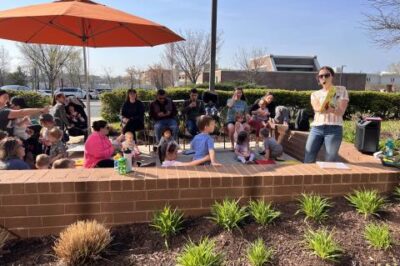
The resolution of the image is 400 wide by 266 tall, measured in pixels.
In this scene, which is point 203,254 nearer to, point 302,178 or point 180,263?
point 180,263

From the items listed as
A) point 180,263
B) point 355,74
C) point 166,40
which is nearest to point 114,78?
point 355,74

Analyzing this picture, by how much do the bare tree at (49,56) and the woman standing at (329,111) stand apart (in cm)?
2884

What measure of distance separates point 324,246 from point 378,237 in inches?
19.6

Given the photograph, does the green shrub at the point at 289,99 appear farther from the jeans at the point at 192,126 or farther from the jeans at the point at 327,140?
the jeans at the point at 327,140

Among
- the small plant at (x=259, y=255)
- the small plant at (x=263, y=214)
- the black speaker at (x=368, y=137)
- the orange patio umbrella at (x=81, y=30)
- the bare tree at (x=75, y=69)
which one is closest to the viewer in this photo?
the small plant at (x=259, y=255)

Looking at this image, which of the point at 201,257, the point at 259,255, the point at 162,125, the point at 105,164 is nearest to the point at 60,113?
the point at 162,125

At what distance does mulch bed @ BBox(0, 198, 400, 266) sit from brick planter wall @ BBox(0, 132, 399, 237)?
0.46 feet

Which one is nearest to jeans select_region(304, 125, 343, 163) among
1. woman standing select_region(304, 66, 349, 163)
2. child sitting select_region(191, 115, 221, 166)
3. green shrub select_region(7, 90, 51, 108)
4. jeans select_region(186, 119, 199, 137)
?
woman standing select_region(304, 66, 349, 163)

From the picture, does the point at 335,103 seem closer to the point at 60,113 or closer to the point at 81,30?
the point at 81,30

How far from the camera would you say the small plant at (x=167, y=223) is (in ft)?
9.61

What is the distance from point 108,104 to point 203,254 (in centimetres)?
930

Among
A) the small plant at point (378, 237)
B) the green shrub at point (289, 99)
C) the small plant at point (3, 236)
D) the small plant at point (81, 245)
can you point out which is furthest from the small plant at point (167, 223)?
the green shrub at point (289, 99)

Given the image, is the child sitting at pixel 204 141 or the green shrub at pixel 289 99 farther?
the green shrub at pixel 289 99

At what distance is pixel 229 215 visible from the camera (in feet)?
Result: 9.66
